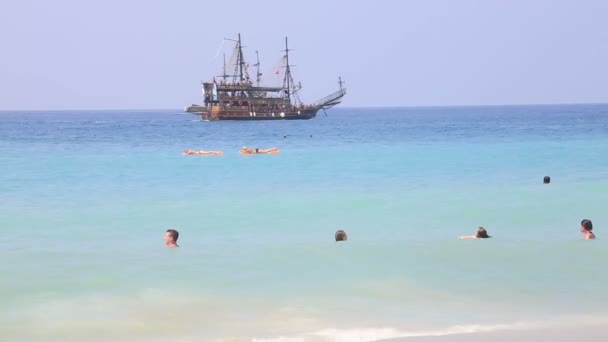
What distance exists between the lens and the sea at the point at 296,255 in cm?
1085

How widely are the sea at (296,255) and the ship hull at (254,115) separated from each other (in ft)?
231

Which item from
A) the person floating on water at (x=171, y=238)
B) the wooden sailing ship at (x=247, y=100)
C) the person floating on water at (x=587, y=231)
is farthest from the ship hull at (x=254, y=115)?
the person floating on water at (x=587, y=231)

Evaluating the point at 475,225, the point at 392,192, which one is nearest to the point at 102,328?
the point at 475,225

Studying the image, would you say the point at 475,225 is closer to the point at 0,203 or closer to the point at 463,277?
the point at 463,277

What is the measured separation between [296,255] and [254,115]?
88685 mm

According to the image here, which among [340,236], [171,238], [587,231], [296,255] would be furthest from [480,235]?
[171,238]

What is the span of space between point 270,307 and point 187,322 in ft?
4.45

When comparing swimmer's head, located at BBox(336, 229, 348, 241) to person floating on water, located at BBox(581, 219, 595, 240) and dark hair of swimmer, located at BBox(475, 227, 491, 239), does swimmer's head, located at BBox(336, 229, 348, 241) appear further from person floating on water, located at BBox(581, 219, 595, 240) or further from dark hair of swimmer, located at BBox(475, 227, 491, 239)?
person floating on water, located at BBox(581, 219, 595, 240)

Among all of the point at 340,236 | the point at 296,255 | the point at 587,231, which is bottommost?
the point at 296,255

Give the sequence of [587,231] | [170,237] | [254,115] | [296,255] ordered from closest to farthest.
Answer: [296,255]
[170,237]
[587,231]
[254,115]

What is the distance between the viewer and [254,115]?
340 ft

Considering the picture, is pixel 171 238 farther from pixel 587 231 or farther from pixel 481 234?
pixel 587 231

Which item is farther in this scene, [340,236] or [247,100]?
[247,100]

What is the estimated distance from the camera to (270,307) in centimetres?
1155
